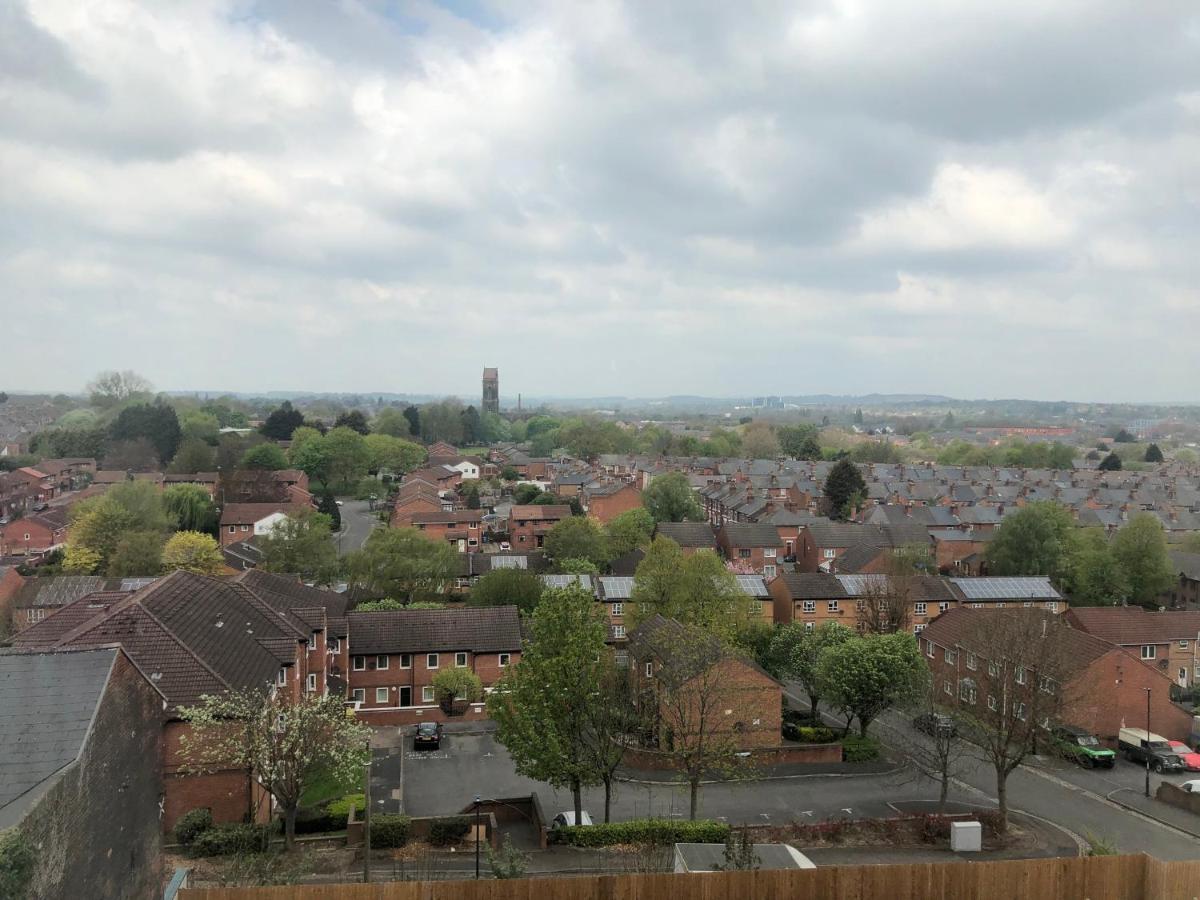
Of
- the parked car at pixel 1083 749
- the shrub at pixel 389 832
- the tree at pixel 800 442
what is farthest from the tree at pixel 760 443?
the shrub at pixel 389 832

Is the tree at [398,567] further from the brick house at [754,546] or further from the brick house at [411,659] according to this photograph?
the brick house at [754,546]

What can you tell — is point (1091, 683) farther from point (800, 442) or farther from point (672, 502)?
point (800, 442)

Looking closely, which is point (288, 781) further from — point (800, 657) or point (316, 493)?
point (316, 493)

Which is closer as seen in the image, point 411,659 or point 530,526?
point 411,659

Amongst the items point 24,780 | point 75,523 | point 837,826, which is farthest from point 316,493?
point 24,780

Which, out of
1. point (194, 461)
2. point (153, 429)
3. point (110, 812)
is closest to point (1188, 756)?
point (110, 812)

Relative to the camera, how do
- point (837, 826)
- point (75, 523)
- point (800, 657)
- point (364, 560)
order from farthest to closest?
point (75, 523), point (364, 560), point (800, 657), point (837, 826)
